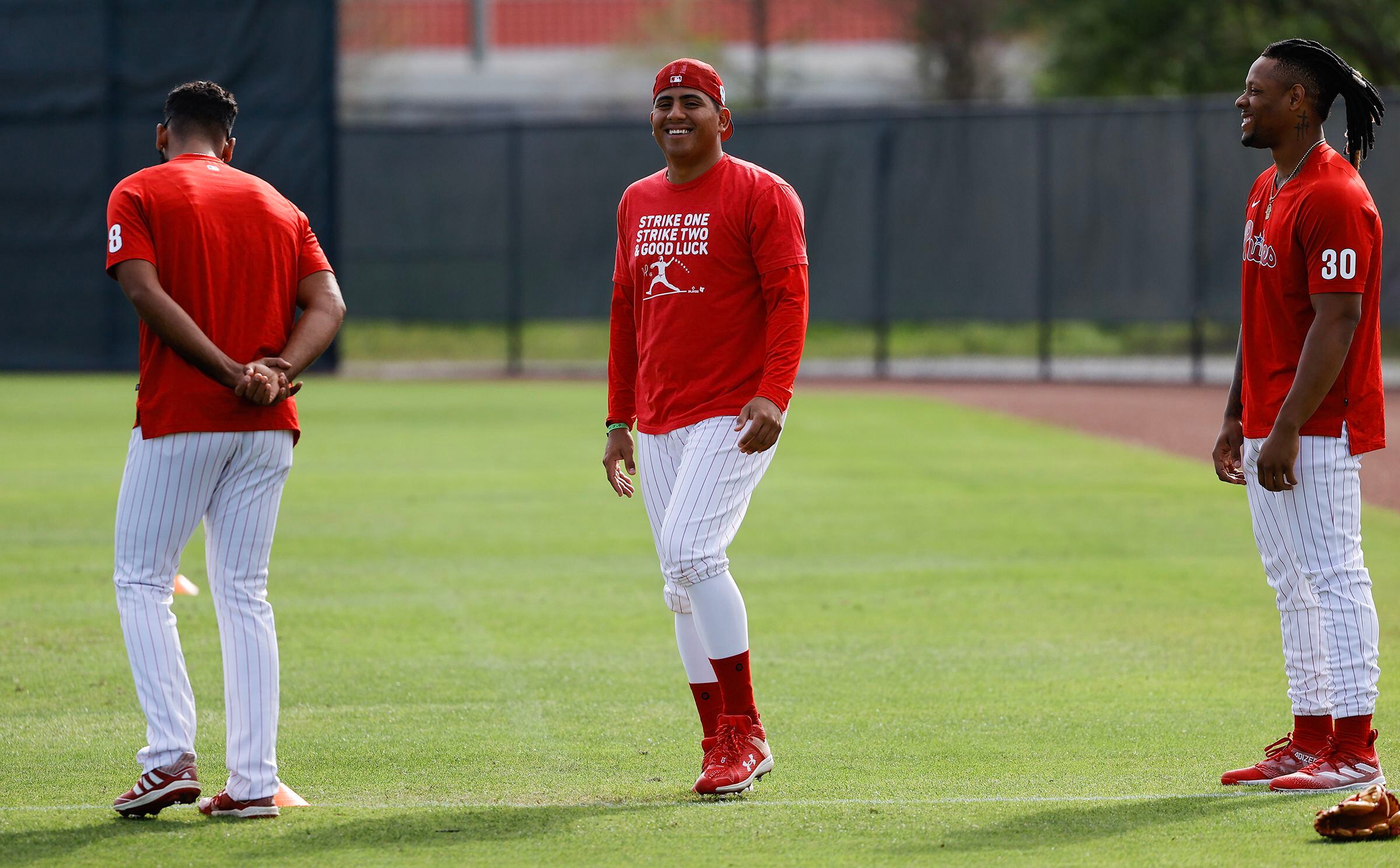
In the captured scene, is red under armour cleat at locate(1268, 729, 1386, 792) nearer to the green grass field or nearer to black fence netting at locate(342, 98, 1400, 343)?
the green grass field

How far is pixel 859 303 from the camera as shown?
893 inches

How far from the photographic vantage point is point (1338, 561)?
4383mm

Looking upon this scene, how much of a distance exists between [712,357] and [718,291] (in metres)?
0.18

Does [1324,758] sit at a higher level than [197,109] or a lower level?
lower

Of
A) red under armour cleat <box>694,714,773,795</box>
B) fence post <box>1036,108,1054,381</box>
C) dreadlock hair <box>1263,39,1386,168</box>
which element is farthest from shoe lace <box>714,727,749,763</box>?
fence post <box>1036,108,1054,381</box>

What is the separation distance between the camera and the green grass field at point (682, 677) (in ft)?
13.4

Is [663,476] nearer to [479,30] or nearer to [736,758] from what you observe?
[736,758]

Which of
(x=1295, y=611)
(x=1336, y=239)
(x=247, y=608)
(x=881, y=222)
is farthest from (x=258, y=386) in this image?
(x=881, y=222)

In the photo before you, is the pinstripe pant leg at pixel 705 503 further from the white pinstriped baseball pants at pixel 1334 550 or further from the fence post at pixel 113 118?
the fence post at pixel 113 118

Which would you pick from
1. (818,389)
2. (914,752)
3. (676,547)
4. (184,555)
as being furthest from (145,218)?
(818,389)

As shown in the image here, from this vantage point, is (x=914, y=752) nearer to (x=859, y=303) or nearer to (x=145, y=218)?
(x=145, y=218)

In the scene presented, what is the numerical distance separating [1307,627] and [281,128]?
20341 mm

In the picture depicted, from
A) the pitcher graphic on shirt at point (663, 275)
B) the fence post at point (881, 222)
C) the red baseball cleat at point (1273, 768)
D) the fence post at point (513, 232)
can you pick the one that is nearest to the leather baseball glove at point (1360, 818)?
the red baseball cleat at point (1273, 768)

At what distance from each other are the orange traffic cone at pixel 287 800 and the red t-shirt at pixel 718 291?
138cm
